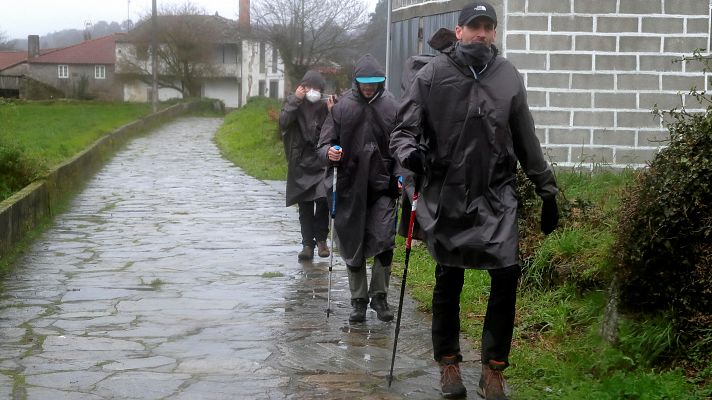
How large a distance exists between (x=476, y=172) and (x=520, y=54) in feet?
18.4

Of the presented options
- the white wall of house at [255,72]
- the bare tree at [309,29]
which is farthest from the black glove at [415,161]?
the white wall of house at [255,72]

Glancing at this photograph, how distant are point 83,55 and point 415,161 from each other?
106 meters

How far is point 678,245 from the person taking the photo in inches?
223

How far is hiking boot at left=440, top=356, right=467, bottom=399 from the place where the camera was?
5.80 metres

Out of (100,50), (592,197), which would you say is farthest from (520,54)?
(100,50)

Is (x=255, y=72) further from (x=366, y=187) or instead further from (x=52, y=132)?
(x=366, y=187)

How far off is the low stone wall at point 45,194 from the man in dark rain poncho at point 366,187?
12.8ft

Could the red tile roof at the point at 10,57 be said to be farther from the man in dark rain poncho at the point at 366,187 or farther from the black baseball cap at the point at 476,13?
the black baseball cap at the point at 476,13

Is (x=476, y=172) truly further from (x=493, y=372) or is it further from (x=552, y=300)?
(x=552, y=300)

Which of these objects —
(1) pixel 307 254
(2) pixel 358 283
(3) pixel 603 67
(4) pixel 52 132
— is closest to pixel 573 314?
(2) pixel 358 283

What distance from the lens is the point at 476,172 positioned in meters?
5.59

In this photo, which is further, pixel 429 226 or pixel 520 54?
pixel 520 54

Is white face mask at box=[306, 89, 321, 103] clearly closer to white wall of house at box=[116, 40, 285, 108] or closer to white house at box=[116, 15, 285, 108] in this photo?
white house at box=[116, 15, 285, 108]

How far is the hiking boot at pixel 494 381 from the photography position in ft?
18.5
